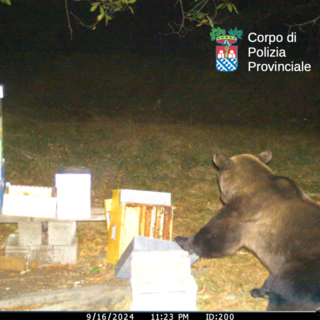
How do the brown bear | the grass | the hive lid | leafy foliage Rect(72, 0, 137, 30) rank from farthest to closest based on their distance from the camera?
the grass, the hive lid, leafy foliage Rect(72, 0, 137, 30), the brown bear

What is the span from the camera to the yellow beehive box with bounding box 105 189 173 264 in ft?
15.8

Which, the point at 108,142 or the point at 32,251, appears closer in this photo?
the point at 32,251

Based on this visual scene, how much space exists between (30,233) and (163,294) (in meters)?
2.14

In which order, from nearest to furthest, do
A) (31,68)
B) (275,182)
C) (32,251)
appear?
(275,182), (32,251), (31,68)

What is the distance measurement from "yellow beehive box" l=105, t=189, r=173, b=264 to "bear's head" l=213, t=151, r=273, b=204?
3.04ft

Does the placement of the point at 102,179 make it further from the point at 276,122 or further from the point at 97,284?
the point at 276,122

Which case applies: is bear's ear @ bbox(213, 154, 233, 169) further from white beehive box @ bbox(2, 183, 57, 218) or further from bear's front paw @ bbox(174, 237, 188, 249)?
white beehive box @ bbox(2, 183, 57, 218)

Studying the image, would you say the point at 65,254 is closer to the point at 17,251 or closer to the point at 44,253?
the point at 44,253

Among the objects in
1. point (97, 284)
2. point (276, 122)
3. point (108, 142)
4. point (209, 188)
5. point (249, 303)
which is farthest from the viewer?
point (276, 122)

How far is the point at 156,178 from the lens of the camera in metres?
8.38

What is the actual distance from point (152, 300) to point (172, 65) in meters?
17.8

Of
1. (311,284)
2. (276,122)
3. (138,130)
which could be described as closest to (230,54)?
(276,122)

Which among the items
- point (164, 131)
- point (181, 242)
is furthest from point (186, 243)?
point (164, 131)
